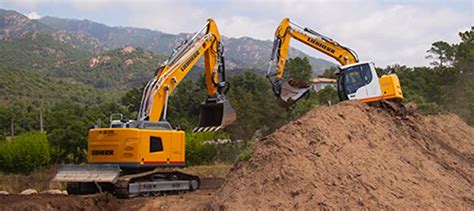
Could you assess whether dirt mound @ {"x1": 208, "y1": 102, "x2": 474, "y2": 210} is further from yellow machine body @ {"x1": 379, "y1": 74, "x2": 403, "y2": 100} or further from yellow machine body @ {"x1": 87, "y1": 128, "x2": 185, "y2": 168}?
yellow machine body @ {"x1": 87, "y1": 128, "x2": 185, "y2": 168}

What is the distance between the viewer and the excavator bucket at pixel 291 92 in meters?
16.4

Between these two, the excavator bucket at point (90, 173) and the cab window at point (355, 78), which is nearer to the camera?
the excavator bucket at point (90, 173)

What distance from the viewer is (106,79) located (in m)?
99.2

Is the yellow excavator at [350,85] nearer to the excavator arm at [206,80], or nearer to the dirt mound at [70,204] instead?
the excavator arm at [206,80]

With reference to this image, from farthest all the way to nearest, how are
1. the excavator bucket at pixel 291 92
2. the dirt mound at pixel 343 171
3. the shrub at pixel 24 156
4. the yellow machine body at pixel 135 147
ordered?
the shrub at pixel 24 156 → the excavator bucket at pixel 291 92 → the yellow machine body at pixel 135 147 → the dirt mound at pixel 343 171

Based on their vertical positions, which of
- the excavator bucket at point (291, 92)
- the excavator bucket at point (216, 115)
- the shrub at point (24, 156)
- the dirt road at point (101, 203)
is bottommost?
the shrub at point (24, 156)

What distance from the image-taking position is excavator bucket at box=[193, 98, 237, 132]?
1662cm

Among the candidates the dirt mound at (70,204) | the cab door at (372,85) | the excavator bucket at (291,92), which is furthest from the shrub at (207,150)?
the dirt mound at (70,204)

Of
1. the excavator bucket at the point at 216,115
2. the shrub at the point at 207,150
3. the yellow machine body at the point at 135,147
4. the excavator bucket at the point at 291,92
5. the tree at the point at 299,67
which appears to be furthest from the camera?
the tree at the point at 299,67

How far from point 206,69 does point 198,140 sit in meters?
12.8

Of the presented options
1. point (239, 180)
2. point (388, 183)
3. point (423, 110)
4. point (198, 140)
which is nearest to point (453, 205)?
point (388, 183)

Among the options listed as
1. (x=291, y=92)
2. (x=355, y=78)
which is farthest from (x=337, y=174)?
(x=355, y=78)

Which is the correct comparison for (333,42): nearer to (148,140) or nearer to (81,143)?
(148,140)

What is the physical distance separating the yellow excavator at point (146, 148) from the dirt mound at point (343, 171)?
13.7ft
